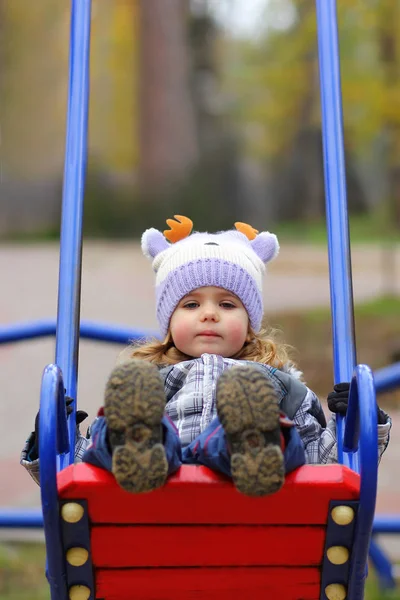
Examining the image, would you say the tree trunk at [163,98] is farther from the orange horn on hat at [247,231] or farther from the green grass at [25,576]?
the orange horn on hat at [247,231]

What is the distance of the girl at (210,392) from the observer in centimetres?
192

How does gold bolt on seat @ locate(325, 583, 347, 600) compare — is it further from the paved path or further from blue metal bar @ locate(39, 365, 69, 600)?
the paved path

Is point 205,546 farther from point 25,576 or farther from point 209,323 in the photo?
point 25,576

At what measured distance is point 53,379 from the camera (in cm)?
202

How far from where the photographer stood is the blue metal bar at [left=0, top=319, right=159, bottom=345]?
3539mm

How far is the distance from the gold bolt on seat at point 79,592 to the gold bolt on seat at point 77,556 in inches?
2.3

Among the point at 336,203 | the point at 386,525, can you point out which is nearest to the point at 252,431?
the point at 336,203

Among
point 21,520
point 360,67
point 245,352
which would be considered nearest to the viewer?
point 245,352

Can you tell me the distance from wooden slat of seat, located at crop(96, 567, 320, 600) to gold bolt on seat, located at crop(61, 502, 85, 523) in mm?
164

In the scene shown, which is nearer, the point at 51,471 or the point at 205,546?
the point at 51,471

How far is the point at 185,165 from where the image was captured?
1738 centimetres

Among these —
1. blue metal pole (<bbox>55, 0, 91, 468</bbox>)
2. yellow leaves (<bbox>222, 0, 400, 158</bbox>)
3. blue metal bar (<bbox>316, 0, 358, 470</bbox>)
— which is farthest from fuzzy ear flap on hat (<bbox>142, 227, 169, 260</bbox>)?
yellow leaves (<bbox>222, 0, 400, 158</bbox>)

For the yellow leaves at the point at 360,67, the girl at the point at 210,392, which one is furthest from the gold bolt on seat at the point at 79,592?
the yellow leaves at the point at 360,67

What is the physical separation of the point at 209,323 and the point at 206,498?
77 cm
